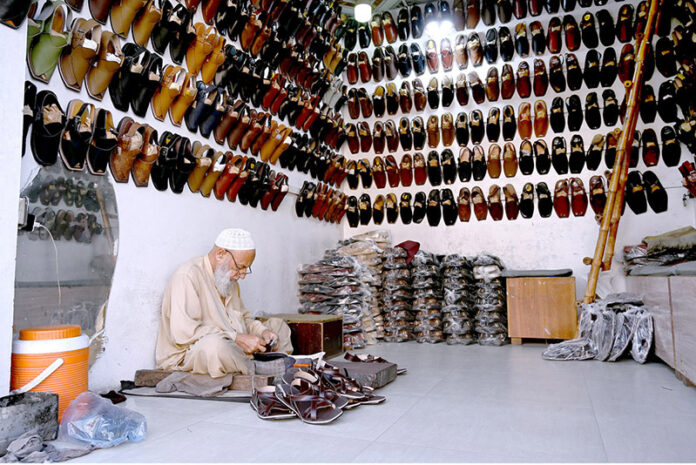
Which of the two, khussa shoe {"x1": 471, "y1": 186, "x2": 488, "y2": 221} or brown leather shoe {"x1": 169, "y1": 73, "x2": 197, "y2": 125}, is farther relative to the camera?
khussa shoe {"x1": 471, "y1": 186, "x2": 488, "y2": 221}

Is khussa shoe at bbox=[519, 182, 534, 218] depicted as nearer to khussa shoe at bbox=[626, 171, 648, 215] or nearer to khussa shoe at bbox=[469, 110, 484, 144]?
khussa shoe at bbox=[469, 110, 484, 144]

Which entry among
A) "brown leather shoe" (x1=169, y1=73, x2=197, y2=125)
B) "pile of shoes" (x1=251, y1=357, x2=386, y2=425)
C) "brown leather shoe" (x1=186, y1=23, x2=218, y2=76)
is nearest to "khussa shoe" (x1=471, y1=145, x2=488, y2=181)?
"brown leather shoe" (x1=186, y1=23, x2=218, y2=76)

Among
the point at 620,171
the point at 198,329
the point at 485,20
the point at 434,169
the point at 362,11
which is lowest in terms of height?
the point at 198,329

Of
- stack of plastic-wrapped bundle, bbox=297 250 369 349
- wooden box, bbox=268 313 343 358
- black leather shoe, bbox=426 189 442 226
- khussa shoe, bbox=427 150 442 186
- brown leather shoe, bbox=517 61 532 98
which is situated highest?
brown leather shoe, bbox=517 61 532 98

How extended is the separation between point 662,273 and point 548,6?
11.9ft

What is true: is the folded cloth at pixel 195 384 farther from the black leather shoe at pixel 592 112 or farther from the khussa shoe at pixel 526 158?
the black leather shoe at pixel 592 112

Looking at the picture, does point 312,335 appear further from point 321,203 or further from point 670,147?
point 670,147

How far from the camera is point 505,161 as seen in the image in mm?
5488

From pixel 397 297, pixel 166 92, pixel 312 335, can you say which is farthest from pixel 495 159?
pixel 166 92

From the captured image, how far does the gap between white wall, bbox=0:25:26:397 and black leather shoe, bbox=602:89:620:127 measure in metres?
5.22

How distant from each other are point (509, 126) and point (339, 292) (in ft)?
8.89

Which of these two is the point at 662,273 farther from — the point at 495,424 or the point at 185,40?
the point at 185,40

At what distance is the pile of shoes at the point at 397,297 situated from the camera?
16.7 ft

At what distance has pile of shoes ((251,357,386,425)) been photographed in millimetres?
2148
